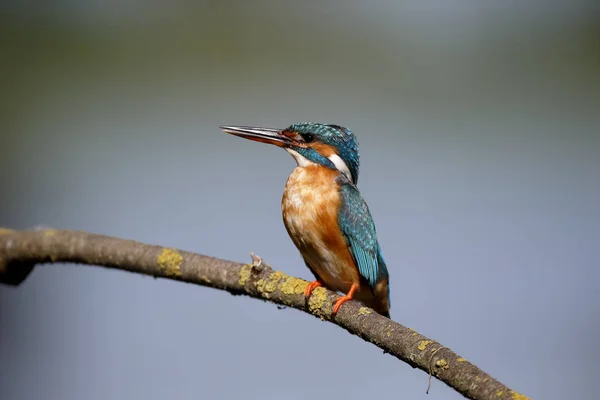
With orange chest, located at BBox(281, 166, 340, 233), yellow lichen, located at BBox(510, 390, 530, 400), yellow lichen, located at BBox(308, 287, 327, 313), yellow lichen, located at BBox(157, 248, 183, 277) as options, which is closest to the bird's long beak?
orange chest, located at BBox(281, 166, 340, 233)

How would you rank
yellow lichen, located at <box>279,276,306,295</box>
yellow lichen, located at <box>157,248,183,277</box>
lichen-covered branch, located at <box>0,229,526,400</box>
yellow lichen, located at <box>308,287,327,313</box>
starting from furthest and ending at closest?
yellow lichen, located at <box>308,287,327,313</box> < yellow lichen, located at <box>279,276,306,295</box> < yellow lichen, located at <box>157,248,183,277</box> < lichen-covered branch, located at <box>0,229,526,400</box>

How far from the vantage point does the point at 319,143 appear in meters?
2.32

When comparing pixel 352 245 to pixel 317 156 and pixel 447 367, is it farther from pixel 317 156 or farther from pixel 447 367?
pixel 447 367

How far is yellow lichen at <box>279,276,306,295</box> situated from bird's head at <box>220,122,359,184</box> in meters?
0.74

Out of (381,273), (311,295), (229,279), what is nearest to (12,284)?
(229,279)

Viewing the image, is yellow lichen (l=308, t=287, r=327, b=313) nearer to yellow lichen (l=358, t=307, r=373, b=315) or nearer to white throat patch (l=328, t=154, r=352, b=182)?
yellow lichen (l=358, t=307, r=373, b=315)

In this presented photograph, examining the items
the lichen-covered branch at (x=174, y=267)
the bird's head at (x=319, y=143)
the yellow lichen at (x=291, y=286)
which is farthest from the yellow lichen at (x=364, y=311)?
the bird's head at (x=319, y=143)

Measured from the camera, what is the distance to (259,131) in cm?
226

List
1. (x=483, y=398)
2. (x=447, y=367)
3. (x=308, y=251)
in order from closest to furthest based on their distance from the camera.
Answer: (x=483, y=398) → (x=447, y=367) → (x=308, y=251)

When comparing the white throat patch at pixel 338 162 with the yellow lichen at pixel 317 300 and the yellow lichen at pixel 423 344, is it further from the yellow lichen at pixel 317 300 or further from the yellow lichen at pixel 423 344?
the yellow lichen at pixel 423 344

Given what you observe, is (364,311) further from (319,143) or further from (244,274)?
(319,143)

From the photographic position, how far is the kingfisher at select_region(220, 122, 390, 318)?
2.14 metres

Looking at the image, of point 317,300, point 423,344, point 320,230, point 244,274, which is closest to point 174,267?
point 244,274

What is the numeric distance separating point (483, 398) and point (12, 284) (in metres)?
1.03
